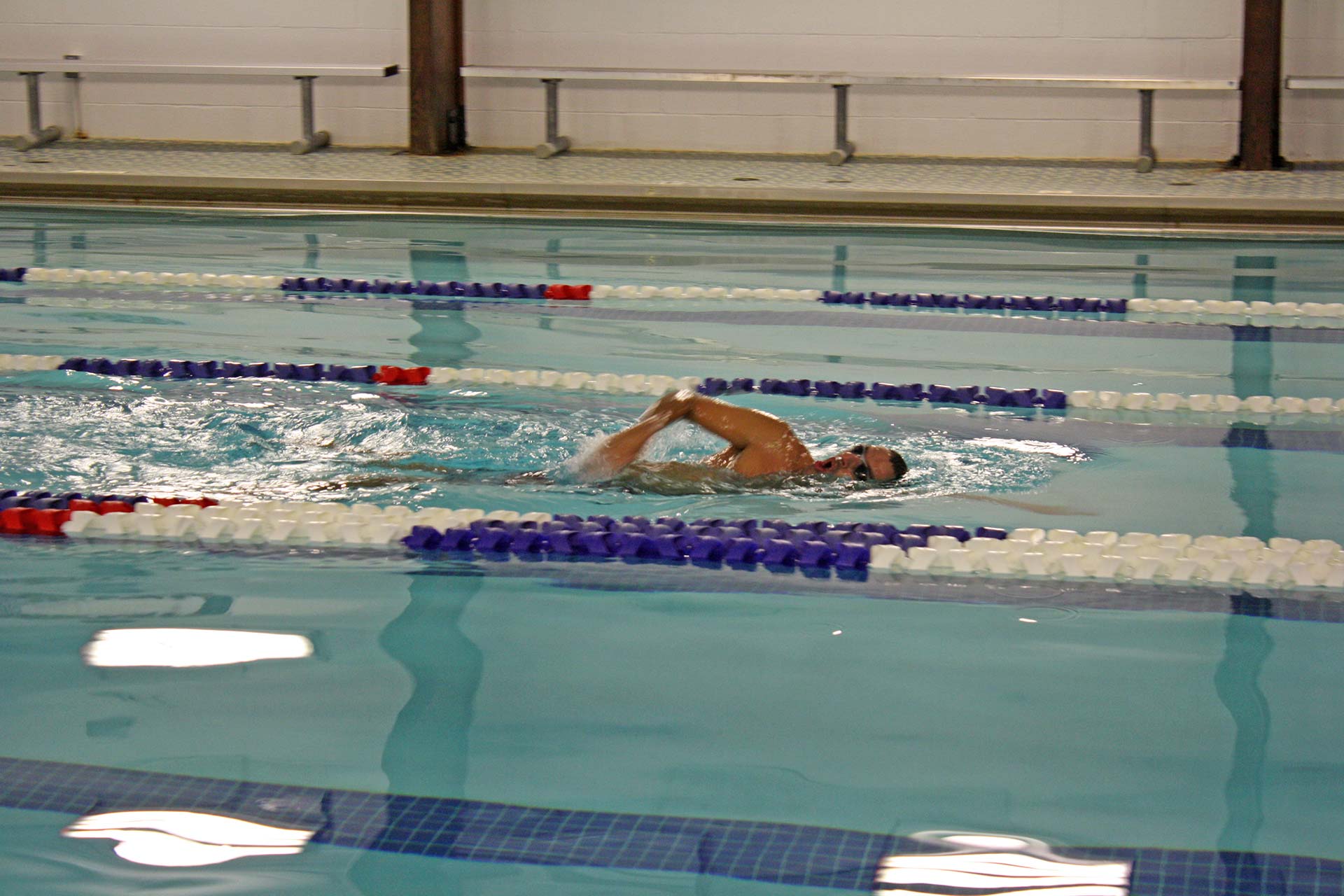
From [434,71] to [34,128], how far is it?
122 inches

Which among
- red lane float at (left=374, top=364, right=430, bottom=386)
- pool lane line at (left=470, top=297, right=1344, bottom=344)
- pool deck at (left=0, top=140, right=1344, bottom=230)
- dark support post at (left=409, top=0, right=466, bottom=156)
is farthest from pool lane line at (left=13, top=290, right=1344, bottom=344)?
dark support post at (left=409, top=0, right=466, bottom=156)

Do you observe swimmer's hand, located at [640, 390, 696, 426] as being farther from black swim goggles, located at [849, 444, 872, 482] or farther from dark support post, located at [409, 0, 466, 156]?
dark support post, located at [409, 0, 466, 156]

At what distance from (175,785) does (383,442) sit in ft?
8.12

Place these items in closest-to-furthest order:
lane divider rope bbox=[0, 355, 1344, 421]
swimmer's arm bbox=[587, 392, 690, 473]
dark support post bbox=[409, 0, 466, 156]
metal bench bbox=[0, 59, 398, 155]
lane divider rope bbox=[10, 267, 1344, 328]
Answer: swimmer's arm bbox=[587, 392, 690, 473], lane divider rope bbox=[0, 355, 1344, 421], lane divider rope bbox=[10, 267, 1344, 328], metal bench bbox=[0, 59, 398, 155], dark support post bbox=[409, 0, 466, 156]

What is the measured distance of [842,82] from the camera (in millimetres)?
11008

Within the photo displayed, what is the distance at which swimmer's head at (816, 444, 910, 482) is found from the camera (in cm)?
414

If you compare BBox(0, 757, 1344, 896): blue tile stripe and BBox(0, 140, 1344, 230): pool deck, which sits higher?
BBox(0, 140, 1344, 230): pool deck

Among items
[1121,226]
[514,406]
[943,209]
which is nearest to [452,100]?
[943,209]

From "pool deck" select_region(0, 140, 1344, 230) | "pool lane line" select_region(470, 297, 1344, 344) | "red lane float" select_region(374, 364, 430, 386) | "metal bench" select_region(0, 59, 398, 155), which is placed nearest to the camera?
"red lane float" select_region(374, 364, 430, 386)

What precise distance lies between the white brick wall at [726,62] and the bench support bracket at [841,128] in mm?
443

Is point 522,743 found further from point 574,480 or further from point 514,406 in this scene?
point 514,406

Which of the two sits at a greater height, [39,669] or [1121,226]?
[1121,226]

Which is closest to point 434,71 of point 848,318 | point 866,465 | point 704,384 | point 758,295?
point 758,295

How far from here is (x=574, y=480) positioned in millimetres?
4242
